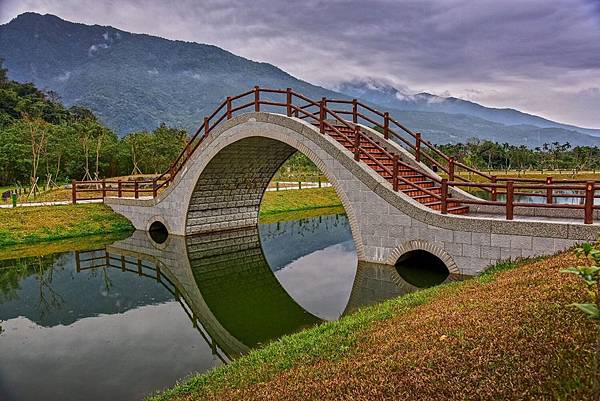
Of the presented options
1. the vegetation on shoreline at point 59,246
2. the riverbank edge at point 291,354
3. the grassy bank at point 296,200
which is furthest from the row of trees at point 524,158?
the riverbank edge at point 291,354

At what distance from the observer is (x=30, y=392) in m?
7.70

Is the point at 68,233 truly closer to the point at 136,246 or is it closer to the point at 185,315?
the point at 136,246

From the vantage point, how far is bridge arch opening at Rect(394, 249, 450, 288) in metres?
12.6

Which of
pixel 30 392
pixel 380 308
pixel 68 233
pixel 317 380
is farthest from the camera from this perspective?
pixel 68 233

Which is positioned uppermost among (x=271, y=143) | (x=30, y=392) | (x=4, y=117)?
(x=4, y=117)

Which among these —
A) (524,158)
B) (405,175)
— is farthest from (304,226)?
(524,158)

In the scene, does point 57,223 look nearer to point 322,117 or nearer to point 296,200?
point 322,117

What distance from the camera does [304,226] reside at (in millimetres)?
25766

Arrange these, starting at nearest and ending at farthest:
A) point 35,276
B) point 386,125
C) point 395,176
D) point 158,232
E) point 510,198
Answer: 1. point 510,198
2. point 395,176
3. point 35,276
4. point 386,125
5. point 158,232

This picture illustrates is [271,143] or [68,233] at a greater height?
[271,143]

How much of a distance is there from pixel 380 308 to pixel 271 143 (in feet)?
38.1

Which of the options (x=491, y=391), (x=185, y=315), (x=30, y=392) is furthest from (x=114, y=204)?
(x=491, y=391)

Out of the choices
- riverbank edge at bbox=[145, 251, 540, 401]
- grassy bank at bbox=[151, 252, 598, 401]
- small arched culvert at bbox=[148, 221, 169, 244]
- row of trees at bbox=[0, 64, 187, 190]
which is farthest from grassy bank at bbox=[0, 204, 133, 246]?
grassy bank at bbox=[151, 252, 598, 401]

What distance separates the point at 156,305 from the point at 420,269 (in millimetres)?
7113
